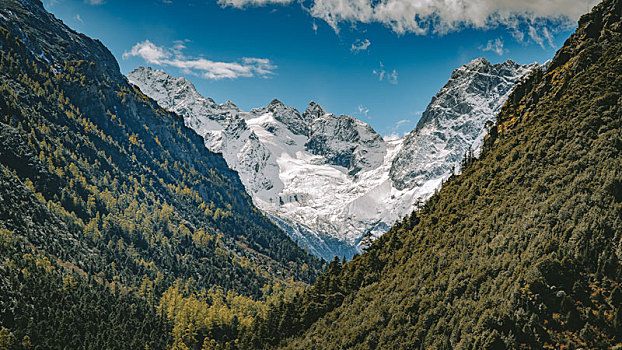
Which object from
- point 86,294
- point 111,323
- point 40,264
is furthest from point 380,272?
point 40,264

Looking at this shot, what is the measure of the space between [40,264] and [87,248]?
55.2 meters

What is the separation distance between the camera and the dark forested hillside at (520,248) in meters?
43.3

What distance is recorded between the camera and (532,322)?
4300 cm

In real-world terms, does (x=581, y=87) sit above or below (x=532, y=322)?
above

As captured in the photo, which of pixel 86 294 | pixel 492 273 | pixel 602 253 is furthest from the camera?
pixel 86 294

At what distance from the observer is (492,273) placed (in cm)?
5444

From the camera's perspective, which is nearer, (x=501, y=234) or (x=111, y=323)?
(x=501, y=234)

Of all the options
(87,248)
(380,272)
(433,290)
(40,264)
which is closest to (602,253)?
(433,290)

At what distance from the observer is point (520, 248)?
176 feet

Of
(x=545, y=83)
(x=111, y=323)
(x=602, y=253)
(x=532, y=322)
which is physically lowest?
(x=111, y=323)

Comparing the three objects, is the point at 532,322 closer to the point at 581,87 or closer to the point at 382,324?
the point at 382,324

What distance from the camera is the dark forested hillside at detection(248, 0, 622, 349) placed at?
4331 centimetres

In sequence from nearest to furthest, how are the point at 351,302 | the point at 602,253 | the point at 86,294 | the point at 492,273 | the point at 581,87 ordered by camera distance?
the point at 602,253, the point at 492,273, the point at 581,87, the point at 351,302, the point at 86,294

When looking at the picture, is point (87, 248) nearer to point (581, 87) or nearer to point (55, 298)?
point (55, 298)
